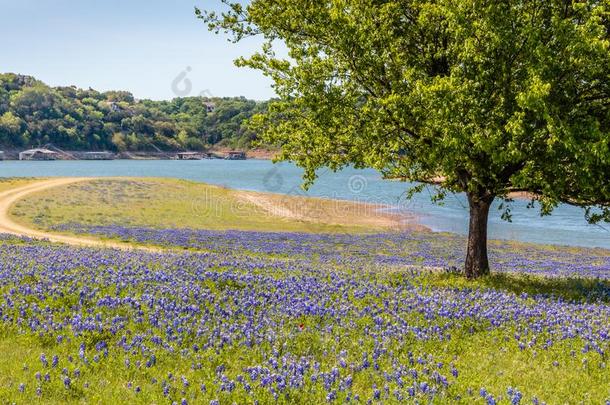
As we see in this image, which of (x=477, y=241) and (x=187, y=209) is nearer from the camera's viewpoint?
(x=477, y=241)

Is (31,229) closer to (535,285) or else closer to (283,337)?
(283,337)

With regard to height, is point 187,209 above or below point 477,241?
below

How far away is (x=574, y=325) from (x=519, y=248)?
3509 centimetres

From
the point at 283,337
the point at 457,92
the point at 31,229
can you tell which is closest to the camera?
the point at 283,337

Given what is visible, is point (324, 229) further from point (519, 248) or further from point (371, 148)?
point (371, 148)

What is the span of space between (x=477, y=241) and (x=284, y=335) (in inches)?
386

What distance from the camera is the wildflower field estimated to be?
23.7 feet

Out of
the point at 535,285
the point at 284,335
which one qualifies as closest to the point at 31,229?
the point at 284,335

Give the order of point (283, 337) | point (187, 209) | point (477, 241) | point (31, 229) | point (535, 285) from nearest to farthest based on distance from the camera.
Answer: point (283, 337) < point (535, 285) < point (477, 241) < point (31, 229) < point (187, 209)

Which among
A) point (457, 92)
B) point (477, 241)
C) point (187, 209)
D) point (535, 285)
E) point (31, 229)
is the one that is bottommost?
point (31, 229)

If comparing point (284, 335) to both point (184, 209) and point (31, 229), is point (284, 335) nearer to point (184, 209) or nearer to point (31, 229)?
point (31, 229)

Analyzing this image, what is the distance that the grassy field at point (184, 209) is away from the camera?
47.5m

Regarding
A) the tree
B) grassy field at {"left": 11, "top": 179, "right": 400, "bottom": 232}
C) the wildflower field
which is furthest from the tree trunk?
grassy field at {"left": 11, "top": 179, "right": 400, "bottom": 232}

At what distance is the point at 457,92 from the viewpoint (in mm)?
12961
